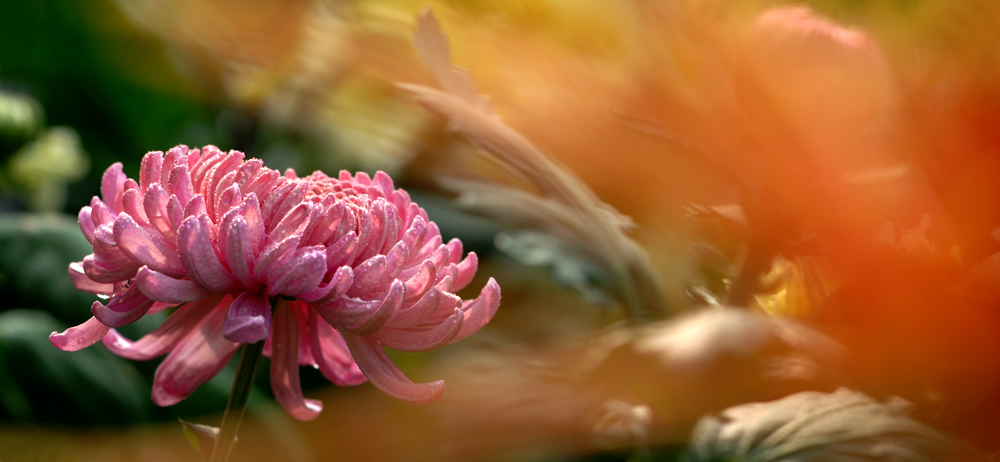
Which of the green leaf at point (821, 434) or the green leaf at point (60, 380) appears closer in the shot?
the green leaf at point (821, 434)

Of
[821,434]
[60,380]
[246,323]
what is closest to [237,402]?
[246,323]

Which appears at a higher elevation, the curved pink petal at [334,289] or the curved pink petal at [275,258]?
the curved pink petal at [275,258]

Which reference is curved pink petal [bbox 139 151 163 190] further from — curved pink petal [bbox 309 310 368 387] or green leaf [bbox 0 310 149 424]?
green leaf [bbox 0 310 149 424]

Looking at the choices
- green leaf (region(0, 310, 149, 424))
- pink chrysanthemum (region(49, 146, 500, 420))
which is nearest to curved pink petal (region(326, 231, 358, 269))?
pink chrysanthemum (region(49, 146, 500, 420))

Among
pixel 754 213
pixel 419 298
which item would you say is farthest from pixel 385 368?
pixel 754 213

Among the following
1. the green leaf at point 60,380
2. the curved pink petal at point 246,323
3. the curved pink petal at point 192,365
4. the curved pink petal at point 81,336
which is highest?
the curved pink petal at point 246,323

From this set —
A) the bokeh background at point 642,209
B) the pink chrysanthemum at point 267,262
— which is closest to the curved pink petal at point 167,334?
the pink chrysanthemum at point 267,262

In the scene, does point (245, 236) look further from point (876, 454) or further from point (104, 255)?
point (876, 454)

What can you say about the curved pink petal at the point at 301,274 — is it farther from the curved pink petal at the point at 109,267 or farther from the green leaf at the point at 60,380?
the green leaf at the point at 60,380
